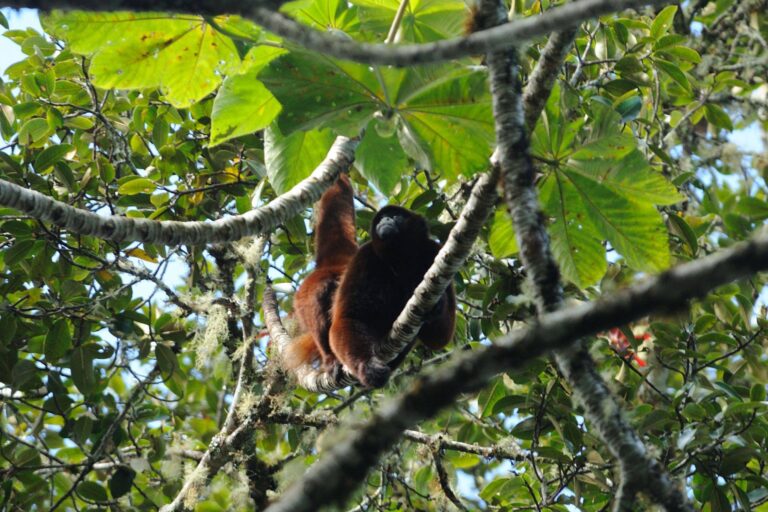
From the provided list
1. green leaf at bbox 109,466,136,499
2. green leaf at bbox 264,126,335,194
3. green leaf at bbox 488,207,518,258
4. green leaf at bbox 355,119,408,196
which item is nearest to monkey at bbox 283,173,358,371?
green leaf at bbox 109,466,136,499

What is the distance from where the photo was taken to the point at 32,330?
5496 mm

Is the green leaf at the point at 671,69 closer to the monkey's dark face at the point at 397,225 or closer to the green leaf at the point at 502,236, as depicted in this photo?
the monkey's dark face at the point at 397,225

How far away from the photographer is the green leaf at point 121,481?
5.60m

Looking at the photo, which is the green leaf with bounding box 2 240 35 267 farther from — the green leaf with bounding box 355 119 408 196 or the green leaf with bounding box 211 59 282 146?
the green leaf with bounding box 355 119 408 196

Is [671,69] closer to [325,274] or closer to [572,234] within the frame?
[572,234]

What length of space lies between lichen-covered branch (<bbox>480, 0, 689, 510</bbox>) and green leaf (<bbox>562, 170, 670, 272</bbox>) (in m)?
1.14

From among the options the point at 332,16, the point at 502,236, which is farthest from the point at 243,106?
the point at 502,236

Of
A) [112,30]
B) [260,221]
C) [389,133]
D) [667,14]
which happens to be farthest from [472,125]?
[667,14]

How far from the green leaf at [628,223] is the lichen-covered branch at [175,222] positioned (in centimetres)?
131

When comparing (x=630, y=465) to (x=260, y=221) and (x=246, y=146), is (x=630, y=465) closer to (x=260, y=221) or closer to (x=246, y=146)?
(x=260, y=221)

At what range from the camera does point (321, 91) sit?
10.3 ft

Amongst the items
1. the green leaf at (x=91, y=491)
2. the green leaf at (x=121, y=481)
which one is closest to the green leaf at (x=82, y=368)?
the green leaf at (x=121, y=481)

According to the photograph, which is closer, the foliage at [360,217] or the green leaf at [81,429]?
the foliage at [360,217]

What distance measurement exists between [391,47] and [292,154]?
1.76 m
